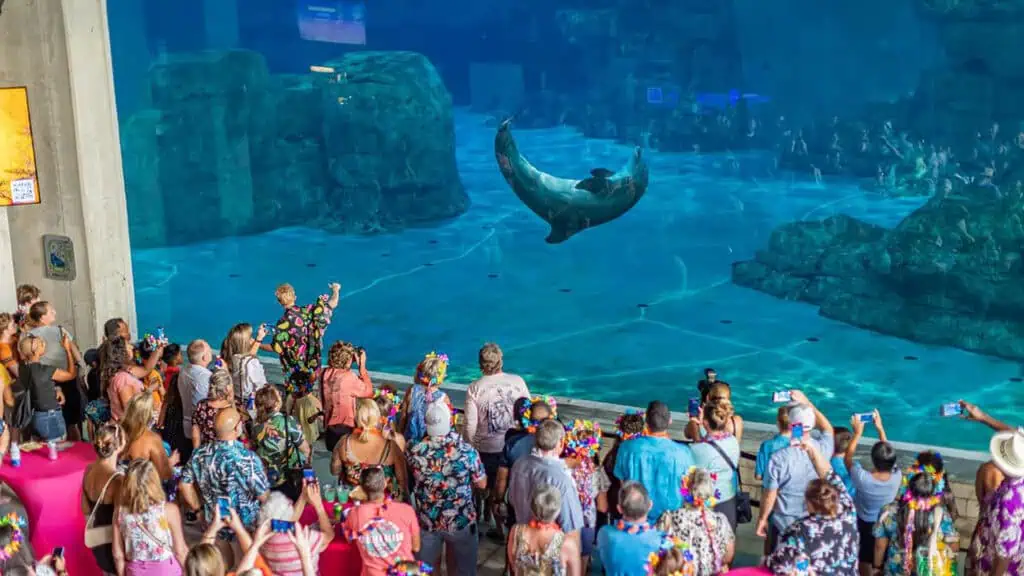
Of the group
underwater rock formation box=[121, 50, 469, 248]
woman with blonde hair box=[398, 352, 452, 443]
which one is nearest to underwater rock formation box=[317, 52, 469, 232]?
underwater rock formation box=[121, 50, 469, 248]

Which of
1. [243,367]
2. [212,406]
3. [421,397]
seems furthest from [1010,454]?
Answer: [243,367]

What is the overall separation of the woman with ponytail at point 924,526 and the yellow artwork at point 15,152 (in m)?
8.56

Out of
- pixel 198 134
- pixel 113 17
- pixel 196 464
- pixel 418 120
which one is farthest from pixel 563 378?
pixel 113 17

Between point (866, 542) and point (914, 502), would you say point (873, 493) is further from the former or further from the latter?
point (914, 502)

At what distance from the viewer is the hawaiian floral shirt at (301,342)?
8.38 meters

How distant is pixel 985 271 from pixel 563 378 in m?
5.50

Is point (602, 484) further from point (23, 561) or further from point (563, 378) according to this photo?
point (563, 378)

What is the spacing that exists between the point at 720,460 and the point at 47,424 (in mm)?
4624

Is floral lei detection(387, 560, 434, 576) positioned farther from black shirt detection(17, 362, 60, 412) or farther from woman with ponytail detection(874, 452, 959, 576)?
black shirt detection(17, 362, 60, 412)

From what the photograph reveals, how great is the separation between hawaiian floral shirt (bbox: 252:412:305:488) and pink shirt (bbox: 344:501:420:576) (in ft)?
3.63

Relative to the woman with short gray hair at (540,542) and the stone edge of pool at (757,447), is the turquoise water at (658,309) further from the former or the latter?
the woman with short gray hair at (540,542)

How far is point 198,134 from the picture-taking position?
1823 cm

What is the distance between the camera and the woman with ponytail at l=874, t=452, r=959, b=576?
510 cm

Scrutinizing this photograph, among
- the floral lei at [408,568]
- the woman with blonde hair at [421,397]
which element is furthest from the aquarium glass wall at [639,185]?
the floral lei at [408,568]
